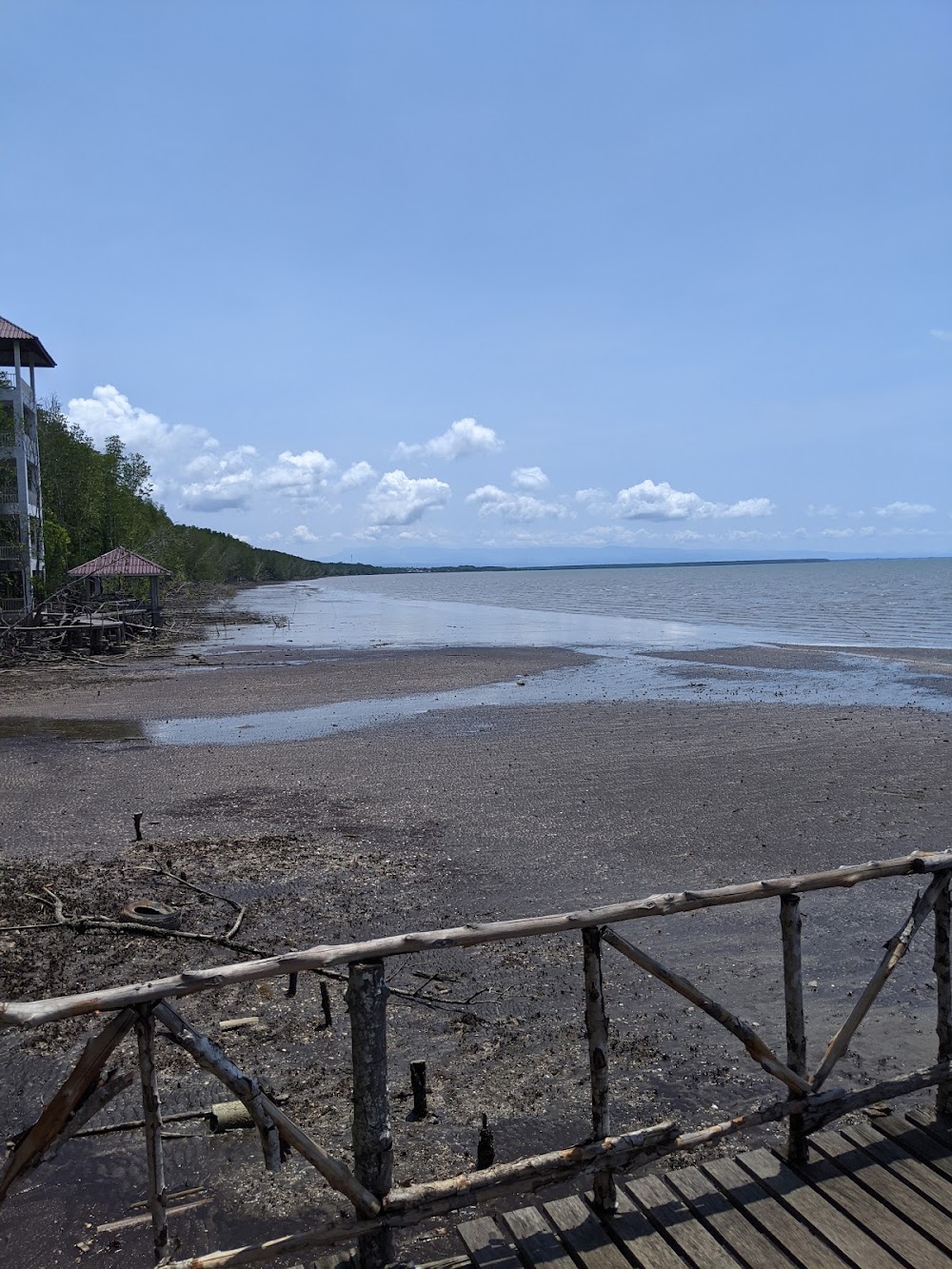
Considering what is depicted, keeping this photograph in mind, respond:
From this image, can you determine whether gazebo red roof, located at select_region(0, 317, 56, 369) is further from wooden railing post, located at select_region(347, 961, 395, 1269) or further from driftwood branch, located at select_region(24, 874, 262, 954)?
wooden railing post, located at select_region(347, 961, 395, 1269)

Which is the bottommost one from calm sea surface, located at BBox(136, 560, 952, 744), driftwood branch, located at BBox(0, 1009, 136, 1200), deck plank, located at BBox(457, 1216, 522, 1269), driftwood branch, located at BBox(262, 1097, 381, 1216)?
calm sea surface, located at BBox(136, 560, 952, 744)

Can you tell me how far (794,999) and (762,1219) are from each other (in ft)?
3.03

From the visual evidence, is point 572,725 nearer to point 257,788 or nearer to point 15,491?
point 257,788

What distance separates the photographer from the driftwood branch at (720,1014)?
4055mm

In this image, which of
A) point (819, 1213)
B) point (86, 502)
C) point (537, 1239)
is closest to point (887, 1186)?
point (819, 1213)

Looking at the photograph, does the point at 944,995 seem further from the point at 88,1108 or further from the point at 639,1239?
the point at 88,1108

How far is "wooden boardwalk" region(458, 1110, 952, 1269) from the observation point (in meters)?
3.75

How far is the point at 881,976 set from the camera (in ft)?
14.8

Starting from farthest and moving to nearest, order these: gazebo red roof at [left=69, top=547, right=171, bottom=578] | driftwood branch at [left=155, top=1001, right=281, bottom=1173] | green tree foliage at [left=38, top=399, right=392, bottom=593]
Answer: green tree foliage at [left=38, top=399, right=392, bottom=593] → gazebo red roof at [left=69, top=547, right=171, bottom=578] → driftwood branch at [left=155, top=1001, right=281, bottom=1173]

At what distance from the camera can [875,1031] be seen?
7102 millimetres

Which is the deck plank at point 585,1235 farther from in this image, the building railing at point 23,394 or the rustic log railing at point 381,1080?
the building railing at point 23,394

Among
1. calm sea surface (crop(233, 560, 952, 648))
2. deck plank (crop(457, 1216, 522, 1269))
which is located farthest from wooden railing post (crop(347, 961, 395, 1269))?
calm sea surface (crop(233, 560, 952, 648))

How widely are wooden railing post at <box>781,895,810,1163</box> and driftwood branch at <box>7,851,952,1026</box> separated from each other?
11cm

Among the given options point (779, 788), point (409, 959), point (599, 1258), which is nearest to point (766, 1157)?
point (599, 1258)
